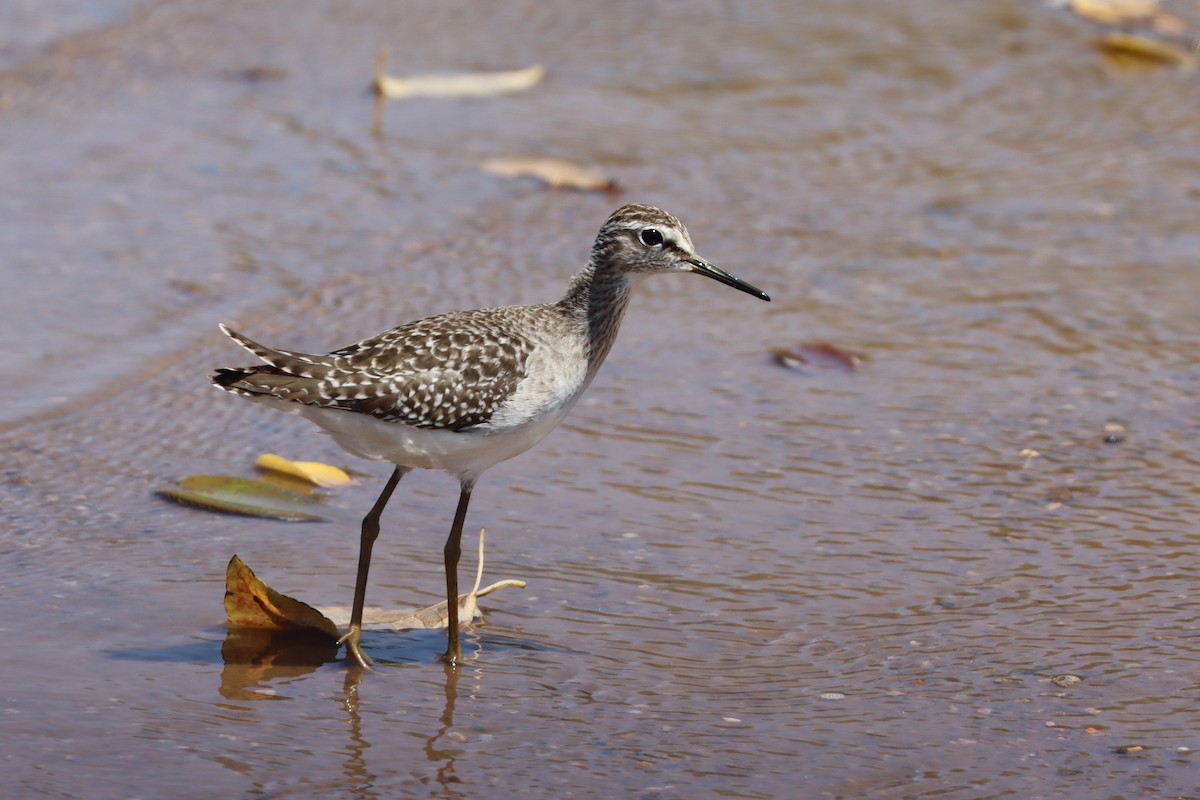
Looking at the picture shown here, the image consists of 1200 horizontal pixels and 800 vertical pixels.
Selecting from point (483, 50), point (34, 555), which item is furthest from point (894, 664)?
point (483, 50)

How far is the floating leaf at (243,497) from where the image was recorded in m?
6.80

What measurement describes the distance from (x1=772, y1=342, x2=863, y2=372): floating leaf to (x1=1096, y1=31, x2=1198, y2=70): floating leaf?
17.6 ft

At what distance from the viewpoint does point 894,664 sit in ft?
18.8

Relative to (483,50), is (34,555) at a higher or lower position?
lower

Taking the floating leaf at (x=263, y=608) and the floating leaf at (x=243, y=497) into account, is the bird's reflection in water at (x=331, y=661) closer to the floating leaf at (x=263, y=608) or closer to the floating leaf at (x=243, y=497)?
the floating leaf at (x=263, y=608)

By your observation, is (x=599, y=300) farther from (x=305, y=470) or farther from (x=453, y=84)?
(x=453, y=84)

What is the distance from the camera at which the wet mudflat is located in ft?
17.3

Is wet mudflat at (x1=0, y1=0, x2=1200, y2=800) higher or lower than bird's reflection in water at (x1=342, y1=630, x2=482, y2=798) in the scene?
higher

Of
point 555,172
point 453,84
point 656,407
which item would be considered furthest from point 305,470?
point 453,84

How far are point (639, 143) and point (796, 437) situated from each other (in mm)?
4102

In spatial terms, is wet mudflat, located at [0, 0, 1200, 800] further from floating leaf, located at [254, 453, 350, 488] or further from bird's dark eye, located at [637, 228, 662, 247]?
bird's dark eye, located at [637, 228, 662, 247]

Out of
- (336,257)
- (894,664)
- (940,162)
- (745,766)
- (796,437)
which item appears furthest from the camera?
(940,162)

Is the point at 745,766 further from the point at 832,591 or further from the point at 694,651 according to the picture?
the point at 832,591

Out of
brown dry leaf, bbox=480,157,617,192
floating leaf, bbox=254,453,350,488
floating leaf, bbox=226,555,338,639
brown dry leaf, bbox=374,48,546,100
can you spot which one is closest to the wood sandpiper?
floating leaf, bbox=226,555,338,639
